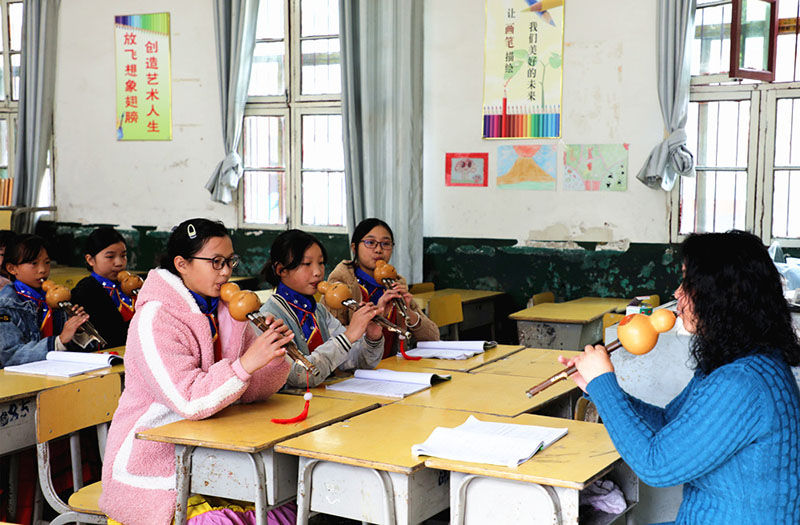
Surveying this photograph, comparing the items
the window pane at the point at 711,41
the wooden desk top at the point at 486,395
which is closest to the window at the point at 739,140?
the window pane at the point at 711,41

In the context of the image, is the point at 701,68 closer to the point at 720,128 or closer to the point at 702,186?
the point at 720,128

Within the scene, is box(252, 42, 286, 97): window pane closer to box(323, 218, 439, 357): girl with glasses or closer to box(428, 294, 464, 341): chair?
box(428, 294, 464, 341): chair

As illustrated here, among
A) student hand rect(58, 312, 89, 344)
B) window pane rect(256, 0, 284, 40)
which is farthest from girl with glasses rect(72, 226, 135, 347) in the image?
window pane rect(256, 0, 284, 40)

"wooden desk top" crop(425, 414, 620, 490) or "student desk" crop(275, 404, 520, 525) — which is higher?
A: "wooden desk top" crop(425, 414, 620, 490)

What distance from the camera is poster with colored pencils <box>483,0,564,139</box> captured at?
6028 millimetres

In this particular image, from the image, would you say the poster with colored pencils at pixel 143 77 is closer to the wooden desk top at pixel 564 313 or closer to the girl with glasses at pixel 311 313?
the wooden desk top at pixel 564 313

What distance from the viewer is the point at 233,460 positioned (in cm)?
245

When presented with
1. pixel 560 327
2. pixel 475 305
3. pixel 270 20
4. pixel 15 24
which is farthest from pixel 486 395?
pixel 15 24

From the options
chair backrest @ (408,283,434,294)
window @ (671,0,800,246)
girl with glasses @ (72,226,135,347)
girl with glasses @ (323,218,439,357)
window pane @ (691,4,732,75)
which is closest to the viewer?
girl with glasses @ (323,218,439,357)

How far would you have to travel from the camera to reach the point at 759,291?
1.83 metres

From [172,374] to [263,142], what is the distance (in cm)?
487

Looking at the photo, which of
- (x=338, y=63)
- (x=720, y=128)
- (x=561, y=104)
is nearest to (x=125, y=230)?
(x=338, y=63)

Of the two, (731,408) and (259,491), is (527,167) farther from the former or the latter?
(731,408)

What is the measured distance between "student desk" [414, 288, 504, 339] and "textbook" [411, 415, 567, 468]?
130 inches
